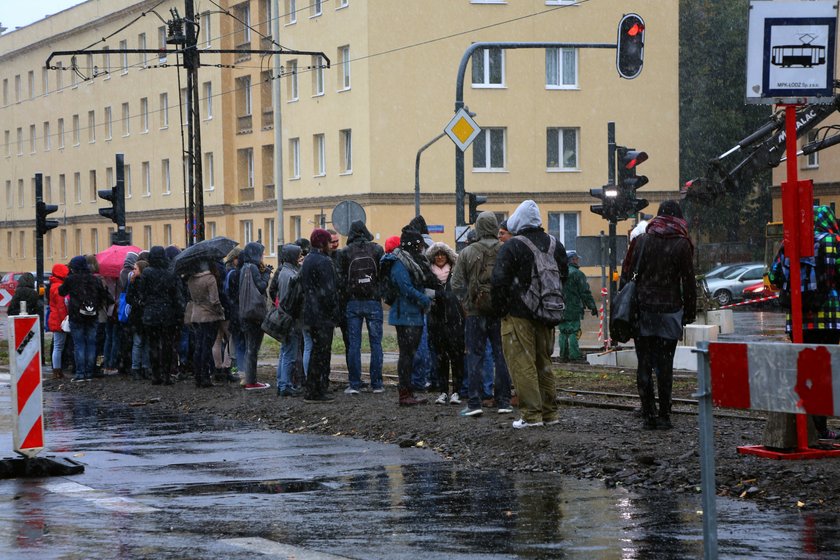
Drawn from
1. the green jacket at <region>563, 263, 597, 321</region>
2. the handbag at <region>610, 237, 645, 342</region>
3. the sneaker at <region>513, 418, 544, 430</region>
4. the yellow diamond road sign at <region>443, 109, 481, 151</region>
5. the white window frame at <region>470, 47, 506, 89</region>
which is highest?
the white window frame at <region>470, 47, 506, 89</region>

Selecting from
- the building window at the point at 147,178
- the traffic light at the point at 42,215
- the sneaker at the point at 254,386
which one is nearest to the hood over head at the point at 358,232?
the sneaker at the point at 254,386

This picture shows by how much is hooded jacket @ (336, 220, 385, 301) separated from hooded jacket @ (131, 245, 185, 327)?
353 cm

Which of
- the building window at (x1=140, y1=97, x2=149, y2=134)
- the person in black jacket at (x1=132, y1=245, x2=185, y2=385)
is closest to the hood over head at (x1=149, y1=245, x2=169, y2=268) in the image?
the person in black jacket at (x1=132, y1=245, x2=185, y2=385)

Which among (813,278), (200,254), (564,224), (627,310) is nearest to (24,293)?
(200,254)

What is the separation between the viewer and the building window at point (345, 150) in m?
54.6

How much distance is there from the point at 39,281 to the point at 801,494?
62.8ft

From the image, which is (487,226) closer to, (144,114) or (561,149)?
(561,149)

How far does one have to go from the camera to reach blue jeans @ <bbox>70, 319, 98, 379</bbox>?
20.3 meters

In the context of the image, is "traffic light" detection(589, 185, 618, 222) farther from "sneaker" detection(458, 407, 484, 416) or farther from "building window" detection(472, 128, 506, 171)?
"building window" detection(472, 128, 506, 171)

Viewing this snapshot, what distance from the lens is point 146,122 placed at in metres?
72.2

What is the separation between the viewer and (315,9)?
185 feet

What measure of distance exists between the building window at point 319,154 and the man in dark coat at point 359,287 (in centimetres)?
4035

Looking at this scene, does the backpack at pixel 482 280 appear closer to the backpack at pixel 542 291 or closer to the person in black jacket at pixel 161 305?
the backpack at pixel 542 291

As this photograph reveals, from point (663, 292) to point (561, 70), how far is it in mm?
44009
